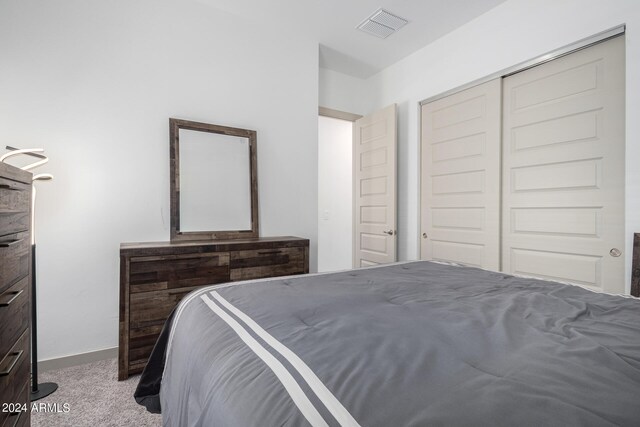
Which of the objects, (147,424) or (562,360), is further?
(147,424)

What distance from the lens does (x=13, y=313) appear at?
106 cm

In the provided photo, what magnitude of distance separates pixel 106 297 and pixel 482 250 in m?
3.16

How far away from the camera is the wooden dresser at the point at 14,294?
0.96 meters

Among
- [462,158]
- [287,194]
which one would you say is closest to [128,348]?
[287,194]

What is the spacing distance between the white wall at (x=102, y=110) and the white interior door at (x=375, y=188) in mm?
1555

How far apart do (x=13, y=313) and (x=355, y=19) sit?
10.3ft

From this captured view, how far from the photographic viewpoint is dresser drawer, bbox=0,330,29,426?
0.94m

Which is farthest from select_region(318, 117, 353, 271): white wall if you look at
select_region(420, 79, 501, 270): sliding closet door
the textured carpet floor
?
the textured carpet floor

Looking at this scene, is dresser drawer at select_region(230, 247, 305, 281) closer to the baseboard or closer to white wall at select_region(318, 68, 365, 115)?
the baseboard

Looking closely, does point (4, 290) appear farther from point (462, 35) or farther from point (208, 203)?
point (462, 35)

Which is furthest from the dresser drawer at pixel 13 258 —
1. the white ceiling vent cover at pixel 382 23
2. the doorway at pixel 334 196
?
the doorway at pixel 334 196

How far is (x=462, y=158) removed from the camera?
10.1 feet

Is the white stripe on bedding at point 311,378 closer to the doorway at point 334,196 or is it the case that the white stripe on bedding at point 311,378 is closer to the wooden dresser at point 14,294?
the wooden dresser at point 14,294

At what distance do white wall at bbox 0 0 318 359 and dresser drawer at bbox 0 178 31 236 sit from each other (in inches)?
Result: 45.4
